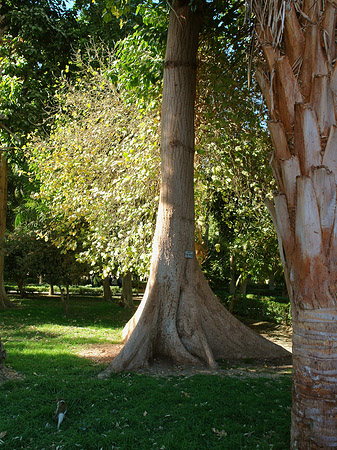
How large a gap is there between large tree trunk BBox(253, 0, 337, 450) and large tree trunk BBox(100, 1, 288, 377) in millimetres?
3665

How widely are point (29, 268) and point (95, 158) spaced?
18.1 ft

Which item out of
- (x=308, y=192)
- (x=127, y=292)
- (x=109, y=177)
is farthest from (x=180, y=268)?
(x=127, y=292)

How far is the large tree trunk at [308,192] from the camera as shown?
10.5ft

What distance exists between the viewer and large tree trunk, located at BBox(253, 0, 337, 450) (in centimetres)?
321

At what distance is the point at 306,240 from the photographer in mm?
3314

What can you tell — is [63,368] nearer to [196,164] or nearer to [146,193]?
[146,193]

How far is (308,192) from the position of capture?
10.9ft

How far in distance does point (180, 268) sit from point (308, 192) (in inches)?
171

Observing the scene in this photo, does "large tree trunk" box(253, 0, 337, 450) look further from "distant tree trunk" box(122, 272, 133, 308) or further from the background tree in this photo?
"distant tree trunk" box(122, 272, 133, 308)

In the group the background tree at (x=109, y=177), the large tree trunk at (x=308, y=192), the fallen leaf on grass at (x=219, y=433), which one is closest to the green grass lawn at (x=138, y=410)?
the fallen leaf on grass at (x=219, y=433)

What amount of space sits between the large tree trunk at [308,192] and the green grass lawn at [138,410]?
761 mm

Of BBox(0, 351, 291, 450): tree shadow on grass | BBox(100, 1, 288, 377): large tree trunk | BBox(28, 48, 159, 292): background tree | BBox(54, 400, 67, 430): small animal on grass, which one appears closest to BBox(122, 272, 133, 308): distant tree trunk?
BBox(28, 48, 159, 292): background tree

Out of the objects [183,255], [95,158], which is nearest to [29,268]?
[95,158]

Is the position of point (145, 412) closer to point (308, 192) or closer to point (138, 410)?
point (138, 410)
